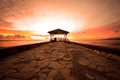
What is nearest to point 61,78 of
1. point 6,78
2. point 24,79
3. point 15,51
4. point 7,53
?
point 24,79

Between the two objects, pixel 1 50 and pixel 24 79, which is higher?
pixel 1 50

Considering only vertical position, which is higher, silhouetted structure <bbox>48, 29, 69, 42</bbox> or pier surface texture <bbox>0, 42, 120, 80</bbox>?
silhouetted structure <bbox>48, 29, 69, 42</bbox>

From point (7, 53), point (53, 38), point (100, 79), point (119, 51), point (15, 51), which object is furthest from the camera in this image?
point (53, 38)

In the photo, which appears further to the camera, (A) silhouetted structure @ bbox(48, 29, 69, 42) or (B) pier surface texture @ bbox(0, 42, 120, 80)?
(A) silhouetted structure @ bbox(48, 29, 69, 42)

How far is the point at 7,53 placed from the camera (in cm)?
471

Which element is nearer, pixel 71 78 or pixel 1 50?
pixel 71 78

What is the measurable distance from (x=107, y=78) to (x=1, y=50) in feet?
17.1

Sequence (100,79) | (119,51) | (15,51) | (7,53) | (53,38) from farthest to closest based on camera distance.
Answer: (53,38)
(15,51)
(7,53)
(119,51)
(100,79)

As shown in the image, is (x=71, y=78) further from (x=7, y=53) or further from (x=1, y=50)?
(x=7, y=53)

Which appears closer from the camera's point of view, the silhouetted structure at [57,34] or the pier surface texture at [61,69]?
the pier surface texture at [61,69]

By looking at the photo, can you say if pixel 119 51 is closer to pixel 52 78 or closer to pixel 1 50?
pixel 52 78

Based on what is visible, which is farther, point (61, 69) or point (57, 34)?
point (57, 34)

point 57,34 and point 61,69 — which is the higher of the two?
point 57,34

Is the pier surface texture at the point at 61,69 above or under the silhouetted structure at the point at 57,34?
under
